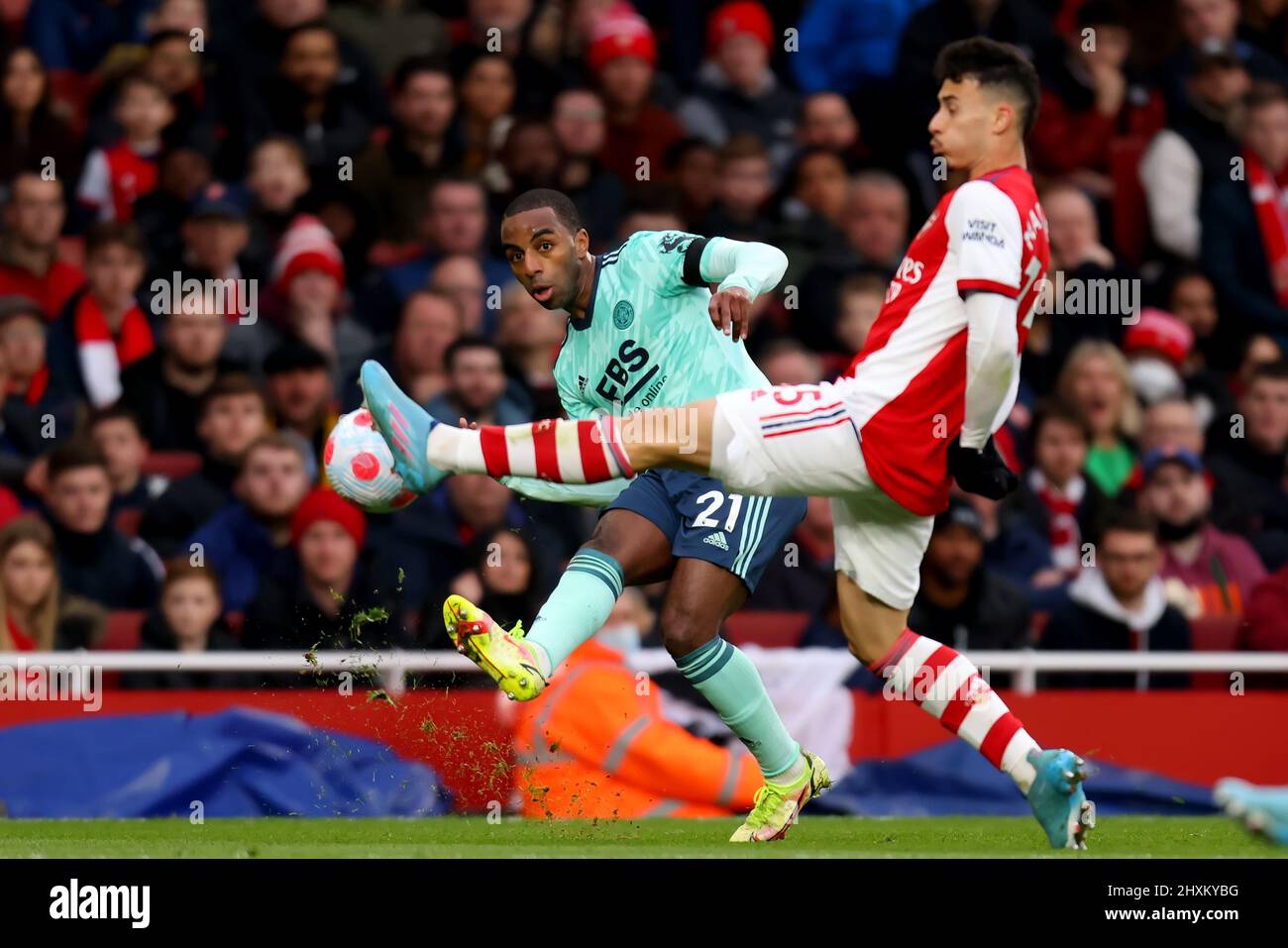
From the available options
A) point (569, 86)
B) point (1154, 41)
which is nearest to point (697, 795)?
point (569, 86)

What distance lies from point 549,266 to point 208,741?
301 centimetres

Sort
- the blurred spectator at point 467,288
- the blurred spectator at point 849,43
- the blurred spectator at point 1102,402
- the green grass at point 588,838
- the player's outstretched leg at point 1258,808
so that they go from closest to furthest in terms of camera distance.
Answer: the player's outstretched leg at point 1258,808, the green grass at point 588,838, the blurred spectator at point 1102,402, the blurred spectator at point 467,288, the blurred spectator at point 849,43

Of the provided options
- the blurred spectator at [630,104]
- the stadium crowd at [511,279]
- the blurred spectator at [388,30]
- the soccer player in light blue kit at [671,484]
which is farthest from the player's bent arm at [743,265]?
the blurred spectator at [388,30]

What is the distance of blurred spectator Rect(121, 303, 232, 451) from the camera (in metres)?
11.2

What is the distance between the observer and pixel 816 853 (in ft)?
20.3

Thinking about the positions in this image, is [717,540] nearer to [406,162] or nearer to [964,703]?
[964,703]

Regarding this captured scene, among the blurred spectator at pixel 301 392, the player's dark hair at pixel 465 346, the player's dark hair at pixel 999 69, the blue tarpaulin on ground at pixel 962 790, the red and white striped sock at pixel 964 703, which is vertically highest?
the player's dark hair at pixel 999 69

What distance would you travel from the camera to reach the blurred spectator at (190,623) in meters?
9.73

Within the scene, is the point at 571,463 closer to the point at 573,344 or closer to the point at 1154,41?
the point at 573,344

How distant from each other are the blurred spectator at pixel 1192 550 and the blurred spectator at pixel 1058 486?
36 cm

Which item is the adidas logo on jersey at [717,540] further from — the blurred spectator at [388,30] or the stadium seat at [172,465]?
the blurred spectator at [388,30]

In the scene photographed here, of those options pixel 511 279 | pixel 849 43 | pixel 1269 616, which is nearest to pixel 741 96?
pixel 849 43

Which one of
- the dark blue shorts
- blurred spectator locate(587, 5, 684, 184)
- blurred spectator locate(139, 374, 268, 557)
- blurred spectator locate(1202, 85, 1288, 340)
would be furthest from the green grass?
blurred spectator locate(587, 5, 684, 184)

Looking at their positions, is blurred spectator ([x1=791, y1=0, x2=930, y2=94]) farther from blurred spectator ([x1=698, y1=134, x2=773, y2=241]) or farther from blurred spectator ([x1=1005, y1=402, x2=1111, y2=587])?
blurred spectator ([x1=1005, y1=402, x2=1111, y2=587])
